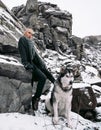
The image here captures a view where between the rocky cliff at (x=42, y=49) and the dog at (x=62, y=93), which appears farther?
the rocky cliff at (x=42, y=49)

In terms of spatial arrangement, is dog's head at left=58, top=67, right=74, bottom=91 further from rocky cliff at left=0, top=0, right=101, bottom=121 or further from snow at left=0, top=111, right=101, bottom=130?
rocky cliff at left=0, top=0, right=101, bottom=121

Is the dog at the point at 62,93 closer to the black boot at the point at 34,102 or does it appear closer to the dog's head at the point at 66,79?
the dog's head at the point at 66,79

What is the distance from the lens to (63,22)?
1459 inches

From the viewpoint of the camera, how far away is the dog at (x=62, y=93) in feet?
27.0

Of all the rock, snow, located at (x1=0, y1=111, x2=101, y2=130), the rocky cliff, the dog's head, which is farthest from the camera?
the rock

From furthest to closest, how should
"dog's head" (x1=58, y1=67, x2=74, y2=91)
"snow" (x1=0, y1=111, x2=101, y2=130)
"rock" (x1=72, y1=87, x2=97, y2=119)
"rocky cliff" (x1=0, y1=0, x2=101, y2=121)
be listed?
"rock" (x1=72, y1=87, x2=97, y2=119) → "rocky cliff" (x1=0, y1=0, x2=101, y2=121) → "dog's head" (x1=58, y1=67, x2=74, y2=91) → "snow" (x1=0, y1=111, x2=101, y2=130)

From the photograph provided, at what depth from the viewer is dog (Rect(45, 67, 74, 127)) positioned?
27.0ft

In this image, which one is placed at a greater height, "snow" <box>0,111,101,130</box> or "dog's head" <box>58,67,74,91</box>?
"dog's head" <box>58,67,74,91</box>

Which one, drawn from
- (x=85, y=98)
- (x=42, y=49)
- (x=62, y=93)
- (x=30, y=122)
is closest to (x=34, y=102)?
(x=30, y=122)

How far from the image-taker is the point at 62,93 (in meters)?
8.31

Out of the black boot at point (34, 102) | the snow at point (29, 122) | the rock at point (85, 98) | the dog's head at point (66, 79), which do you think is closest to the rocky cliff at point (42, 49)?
the rock at point (85, 98)

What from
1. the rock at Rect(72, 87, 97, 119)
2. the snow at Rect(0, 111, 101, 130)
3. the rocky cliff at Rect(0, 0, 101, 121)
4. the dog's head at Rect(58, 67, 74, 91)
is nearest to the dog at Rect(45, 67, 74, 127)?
the dog's head at Rect(58, 67, 74, 91)

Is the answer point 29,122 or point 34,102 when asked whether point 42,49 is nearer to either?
point 34,102

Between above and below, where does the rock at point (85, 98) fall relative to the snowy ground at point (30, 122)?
below
